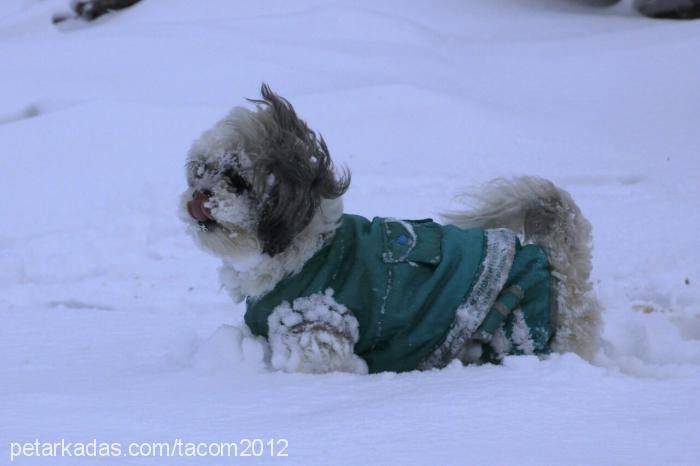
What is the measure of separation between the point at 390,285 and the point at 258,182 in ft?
1.83

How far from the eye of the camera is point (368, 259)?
9.30ft

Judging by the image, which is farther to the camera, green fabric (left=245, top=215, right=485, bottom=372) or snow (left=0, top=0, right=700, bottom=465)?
green fabric (left=245, top=215, right=485, bottom=372)

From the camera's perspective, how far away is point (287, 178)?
2688 millimetres

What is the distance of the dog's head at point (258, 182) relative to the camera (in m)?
2.70

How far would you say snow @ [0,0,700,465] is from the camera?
6.66 ft

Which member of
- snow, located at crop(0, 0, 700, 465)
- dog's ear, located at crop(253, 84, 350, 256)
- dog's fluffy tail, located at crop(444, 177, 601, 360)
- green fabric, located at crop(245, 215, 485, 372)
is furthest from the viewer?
dog's fluffy tail, located at crop(444, 177, 601, 360)

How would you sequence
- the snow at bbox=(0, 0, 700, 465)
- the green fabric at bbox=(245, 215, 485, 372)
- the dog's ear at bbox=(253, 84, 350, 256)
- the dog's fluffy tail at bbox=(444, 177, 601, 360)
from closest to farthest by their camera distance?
1. the snow at bbox=(0, 0, 700, 465)
2. the dog's ear at bbox=(253, 84, 350, 256)
3. the green fabric at bbox=(245, 215, 485, 372)
4. the dog's fluffy tail at bbox=(444, 177, 601, 360)

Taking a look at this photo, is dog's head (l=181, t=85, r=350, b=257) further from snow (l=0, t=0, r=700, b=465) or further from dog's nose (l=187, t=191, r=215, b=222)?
snow (l=0, t=0, r=700, b=465)

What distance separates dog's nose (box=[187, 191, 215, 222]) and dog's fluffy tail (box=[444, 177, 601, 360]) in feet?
3.60

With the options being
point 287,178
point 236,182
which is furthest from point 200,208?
point 287,178

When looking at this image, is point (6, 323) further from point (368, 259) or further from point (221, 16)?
point (221, 16)

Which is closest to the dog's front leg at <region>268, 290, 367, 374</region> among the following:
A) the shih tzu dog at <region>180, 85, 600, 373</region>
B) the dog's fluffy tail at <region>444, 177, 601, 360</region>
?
the shih tzu dog at <region>180, 85, 600, 373</region>

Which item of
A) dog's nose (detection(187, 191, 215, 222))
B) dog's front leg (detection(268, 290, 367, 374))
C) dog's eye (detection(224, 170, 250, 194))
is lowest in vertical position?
dog's front leg (detection(268, 290, 367, 374))

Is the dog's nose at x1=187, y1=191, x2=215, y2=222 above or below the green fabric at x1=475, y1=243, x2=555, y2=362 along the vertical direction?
above
